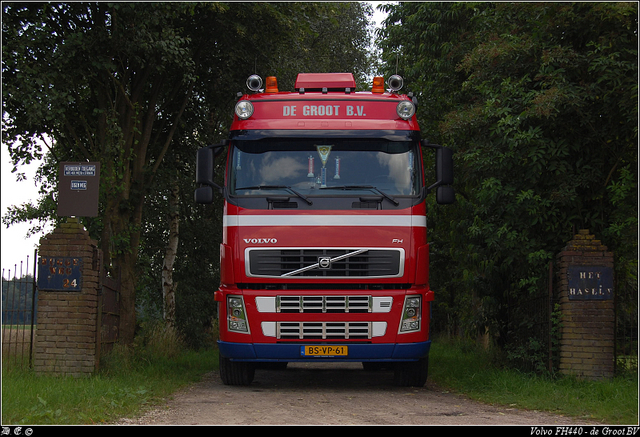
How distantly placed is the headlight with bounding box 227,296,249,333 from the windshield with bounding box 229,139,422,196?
4.65 feet

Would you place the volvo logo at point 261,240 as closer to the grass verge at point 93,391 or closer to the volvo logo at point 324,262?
the volvo logo at point 324,262

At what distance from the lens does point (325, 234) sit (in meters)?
9.82

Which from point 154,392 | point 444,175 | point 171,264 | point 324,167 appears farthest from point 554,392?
point 171,264

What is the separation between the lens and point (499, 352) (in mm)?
13047

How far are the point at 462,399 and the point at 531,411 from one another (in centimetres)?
147

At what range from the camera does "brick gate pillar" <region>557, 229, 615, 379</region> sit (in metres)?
9.95

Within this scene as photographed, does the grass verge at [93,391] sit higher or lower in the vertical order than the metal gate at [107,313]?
lower

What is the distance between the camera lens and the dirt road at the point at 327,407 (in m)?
7.66

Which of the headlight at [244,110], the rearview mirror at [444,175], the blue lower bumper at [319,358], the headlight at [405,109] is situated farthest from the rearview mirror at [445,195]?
the headlight at [244,110]

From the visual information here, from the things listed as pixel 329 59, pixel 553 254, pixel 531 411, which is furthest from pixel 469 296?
pixel 329 59

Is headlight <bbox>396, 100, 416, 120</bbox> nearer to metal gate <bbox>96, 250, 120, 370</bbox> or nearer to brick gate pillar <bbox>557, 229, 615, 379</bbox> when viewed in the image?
brick gate pillar <bbox>557, 229, 615, 379</bbox>

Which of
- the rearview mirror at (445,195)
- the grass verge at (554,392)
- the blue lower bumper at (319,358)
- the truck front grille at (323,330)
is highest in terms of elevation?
the rearview mirror at (445,195)

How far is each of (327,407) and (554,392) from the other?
2.78 meters

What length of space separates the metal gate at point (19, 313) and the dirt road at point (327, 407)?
2371 millimetres
